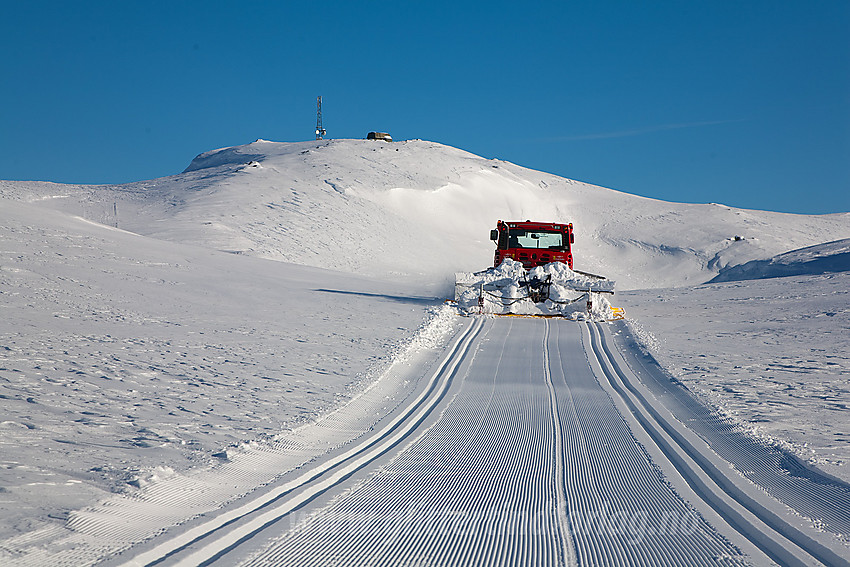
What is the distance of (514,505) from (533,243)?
17.5 meters

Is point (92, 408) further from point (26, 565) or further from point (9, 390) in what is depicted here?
point (26, 565)

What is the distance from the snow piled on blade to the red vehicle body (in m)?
1.70

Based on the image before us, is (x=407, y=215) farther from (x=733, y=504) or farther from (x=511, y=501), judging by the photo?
(x=733, y=504)

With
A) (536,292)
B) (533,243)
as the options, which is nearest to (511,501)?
(536,292)

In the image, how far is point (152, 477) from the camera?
17.4ft

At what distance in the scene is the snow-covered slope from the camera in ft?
171

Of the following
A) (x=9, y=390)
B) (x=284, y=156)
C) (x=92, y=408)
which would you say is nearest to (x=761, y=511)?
(x=92, y=408)

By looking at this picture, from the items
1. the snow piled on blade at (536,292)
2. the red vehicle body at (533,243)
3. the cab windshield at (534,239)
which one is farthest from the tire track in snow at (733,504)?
the cab windshield at (534,239)

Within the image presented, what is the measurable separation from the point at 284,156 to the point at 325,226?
31910mm

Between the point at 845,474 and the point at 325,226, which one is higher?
the point at 325,226

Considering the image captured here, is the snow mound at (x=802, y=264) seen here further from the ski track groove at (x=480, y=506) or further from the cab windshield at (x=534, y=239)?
the ski track groove at (x=480, y=506)

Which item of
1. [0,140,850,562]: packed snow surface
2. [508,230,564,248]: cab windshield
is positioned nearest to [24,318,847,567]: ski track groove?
[0,140,850,562]: packed snow surface

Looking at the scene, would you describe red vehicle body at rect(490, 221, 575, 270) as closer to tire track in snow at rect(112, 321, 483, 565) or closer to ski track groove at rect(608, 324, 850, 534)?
ski track groove at rect(608, 324, 850, 534)

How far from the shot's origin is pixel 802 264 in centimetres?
4316
